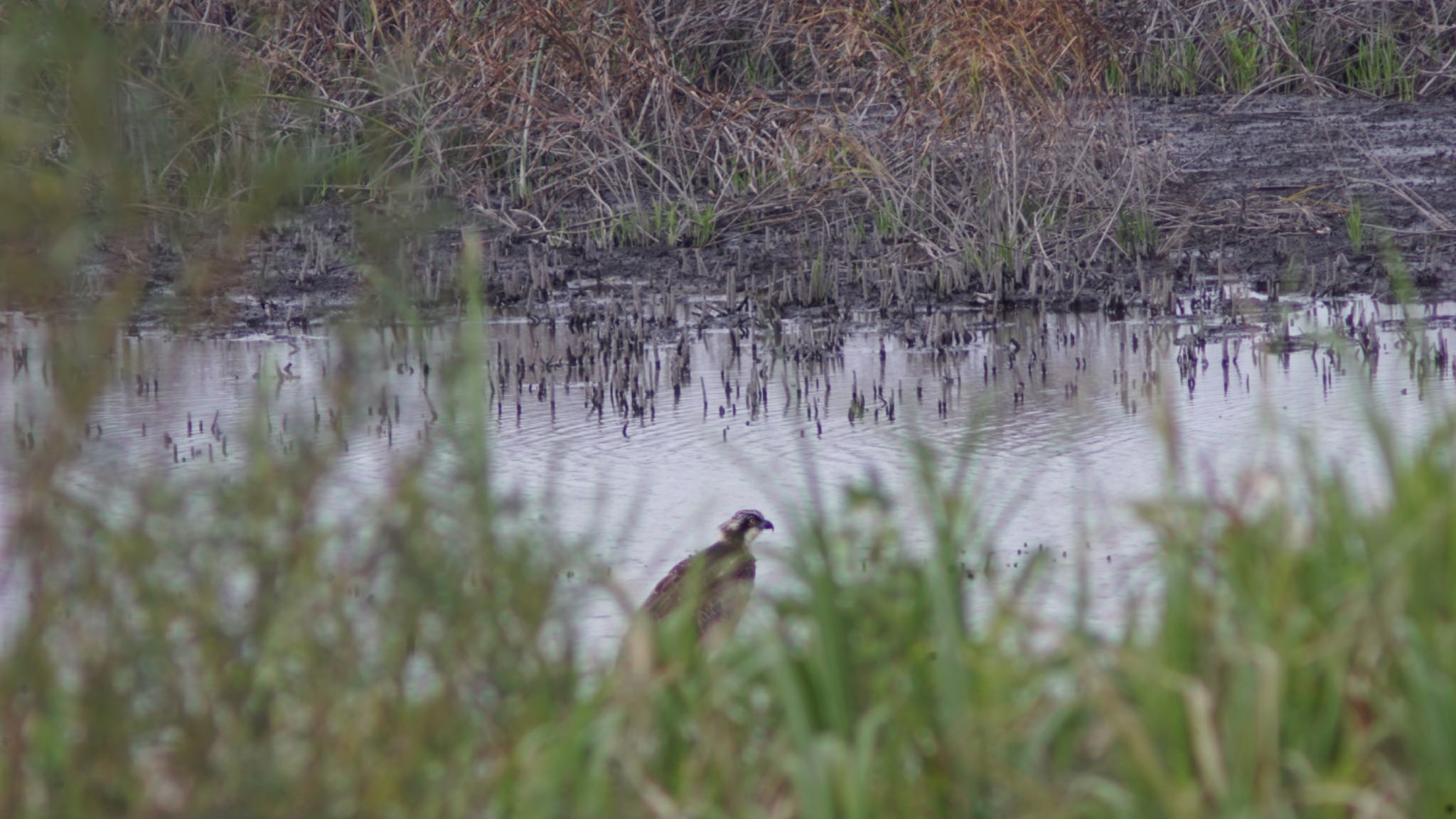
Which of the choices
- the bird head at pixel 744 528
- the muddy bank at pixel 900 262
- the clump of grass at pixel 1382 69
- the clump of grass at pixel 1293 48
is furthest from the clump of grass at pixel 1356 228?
the bird head at pixel 744 528

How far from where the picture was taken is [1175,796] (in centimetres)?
253

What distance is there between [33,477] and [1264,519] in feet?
6.15

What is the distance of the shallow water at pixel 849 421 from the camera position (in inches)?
216

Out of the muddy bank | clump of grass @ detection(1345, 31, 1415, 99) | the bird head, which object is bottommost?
the bird head

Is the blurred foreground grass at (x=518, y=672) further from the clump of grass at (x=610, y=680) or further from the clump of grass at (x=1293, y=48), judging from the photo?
the clump of grass at (x=1293, y=48)

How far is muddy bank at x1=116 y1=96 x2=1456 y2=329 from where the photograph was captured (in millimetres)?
9117

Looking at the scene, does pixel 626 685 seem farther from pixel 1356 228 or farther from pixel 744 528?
pixel 1356 228

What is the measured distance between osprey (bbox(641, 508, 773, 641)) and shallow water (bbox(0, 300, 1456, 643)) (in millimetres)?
307

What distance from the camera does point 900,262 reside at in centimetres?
939

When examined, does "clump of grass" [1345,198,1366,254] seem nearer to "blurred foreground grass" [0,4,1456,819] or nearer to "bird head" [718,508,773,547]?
"bird head" [718,508,773,547]

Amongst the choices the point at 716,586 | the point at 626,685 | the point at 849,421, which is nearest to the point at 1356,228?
the point at 849,421

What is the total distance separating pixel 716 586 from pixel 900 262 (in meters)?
5.34

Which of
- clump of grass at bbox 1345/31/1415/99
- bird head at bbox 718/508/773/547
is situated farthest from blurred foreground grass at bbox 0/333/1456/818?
clump of grass at bbox 1345/31/1415/99

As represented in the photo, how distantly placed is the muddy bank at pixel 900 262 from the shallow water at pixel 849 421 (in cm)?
38
